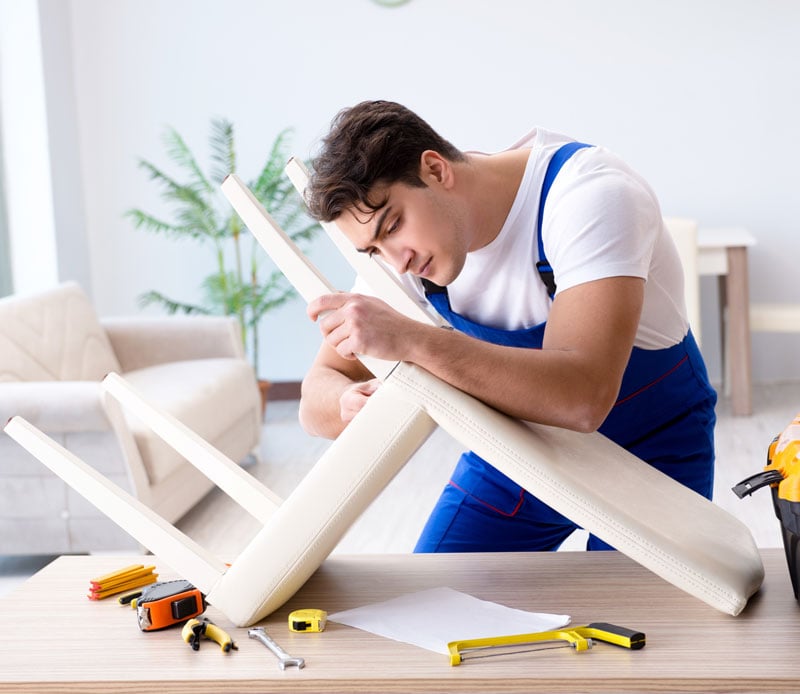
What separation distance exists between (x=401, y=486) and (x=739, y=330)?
6.06ft

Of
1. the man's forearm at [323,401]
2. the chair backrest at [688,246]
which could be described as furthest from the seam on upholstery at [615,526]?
the chair backrest at [688,246]

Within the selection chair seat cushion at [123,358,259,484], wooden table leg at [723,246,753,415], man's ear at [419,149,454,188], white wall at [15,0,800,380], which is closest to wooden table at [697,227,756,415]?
wooden table leg at [723,246,753,415]

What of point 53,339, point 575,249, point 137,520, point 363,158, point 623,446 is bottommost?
point 53,339

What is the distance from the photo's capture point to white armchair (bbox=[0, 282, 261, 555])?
322cm

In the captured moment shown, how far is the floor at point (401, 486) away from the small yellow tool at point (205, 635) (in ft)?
6.19

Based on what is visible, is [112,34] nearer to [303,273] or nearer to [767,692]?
[303,273]

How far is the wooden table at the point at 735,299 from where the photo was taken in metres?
4.96

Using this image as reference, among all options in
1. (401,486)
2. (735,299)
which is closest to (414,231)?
(401,486)

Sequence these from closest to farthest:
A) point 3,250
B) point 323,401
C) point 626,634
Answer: point 626,634, point 323,401, point 3,250

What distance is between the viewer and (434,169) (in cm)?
155

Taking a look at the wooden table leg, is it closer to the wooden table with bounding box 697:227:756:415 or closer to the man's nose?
the wooden table with bounding box 697:227:756:415

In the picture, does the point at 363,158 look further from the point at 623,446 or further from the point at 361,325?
the point at 623,446

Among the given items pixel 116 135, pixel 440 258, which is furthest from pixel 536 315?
pixel 116 135

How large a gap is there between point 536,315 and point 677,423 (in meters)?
0.31
